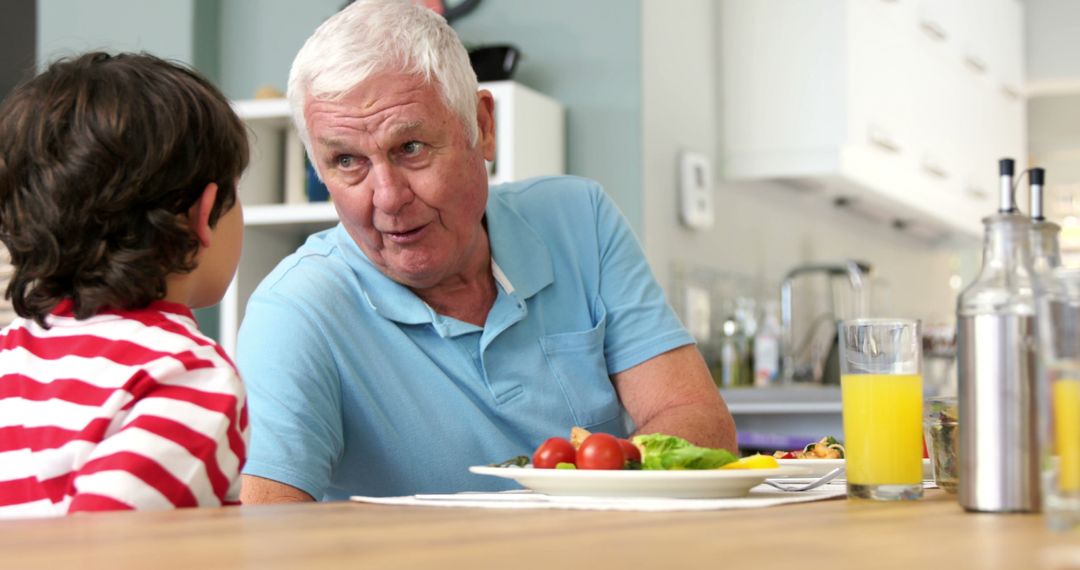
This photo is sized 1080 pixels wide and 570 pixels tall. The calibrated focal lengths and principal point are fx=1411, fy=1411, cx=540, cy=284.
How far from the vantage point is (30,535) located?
2.85 ft

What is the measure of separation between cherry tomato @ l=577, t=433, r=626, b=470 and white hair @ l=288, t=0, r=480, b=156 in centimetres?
70

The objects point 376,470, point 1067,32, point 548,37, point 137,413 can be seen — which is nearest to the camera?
point 137,413

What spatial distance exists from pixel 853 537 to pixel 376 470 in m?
0.96

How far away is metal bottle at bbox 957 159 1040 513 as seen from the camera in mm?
1021

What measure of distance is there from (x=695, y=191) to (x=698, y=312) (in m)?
0.36

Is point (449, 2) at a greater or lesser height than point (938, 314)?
greater

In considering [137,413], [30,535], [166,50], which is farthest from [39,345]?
[166,50]

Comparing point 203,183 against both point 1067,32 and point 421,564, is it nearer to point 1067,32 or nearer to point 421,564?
point 421,564

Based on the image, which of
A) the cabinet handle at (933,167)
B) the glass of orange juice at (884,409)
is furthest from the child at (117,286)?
the cabinet handle at (933,167)

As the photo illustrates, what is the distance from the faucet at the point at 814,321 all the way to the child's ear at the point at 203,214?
3.32m

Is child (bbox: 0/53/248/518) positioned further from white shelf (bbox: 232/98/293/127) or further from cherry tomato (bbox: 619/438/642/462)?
white shelf (bbox: 232/98/293/127)

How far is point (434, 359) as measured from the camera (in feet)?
5.87

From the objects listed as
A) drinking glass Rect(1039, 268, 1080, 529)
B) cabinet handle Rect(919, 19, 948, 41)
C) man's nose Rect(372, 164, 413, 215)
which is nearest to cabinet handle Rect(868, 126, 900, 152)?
cabinet handle Rect(919, 19, 948, 41)

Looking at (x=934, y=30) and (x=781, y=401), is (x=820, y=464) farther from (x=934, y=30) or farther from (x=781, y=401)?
(x=934, y=30)
